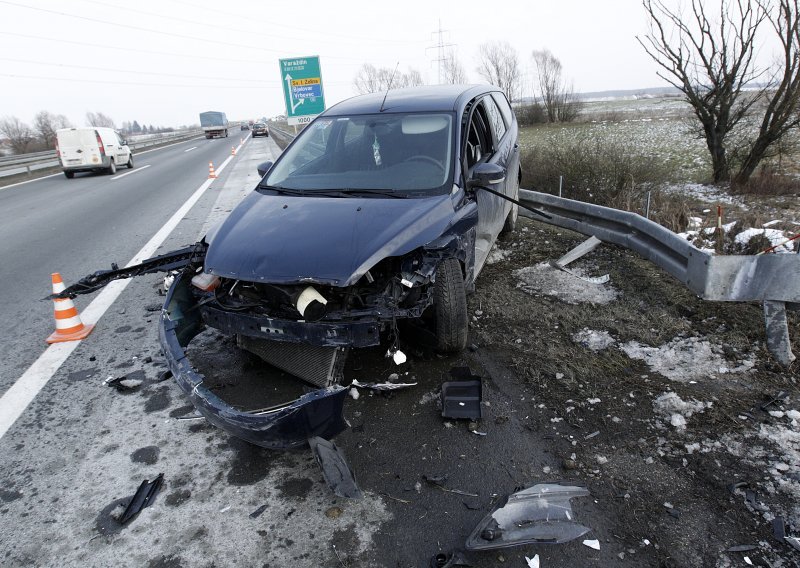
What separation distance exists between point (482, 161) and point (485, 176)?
831 mm

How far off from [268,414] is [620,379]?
2356 mm

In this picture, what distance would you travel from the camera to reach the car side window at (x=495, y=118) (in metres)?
5.72

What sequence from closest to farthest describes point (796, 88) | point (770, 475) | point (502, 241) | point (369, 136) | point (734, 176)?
point (770, 475)
point (369, 136)
point (502, 241)
point (796, 88)
point (734, 176)

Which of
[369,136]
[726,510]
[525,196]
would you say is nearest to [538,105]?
[525,196]

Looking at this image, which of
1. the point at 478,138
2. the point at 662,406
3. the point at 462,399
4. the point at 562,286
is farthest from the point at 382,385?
the point at 478,138

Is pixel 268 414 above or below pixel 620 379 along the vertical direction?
above

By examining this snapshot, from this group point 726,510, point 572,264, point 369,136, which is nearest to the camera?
point 726,510

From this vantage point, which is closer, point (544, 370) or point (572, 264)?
point (544, 370)

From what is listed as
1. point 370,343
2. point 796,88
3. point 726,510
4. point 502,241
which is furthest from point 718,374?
point 796,88

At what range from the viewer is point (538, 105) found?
119 feet

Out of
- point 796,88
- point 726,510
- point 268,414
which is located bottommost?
point 726,510

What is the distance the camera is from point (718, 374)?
351cm

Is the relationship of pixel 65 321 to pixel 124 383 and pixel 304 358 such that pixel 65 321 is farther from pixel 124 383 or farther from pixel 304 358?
pixel 304 358

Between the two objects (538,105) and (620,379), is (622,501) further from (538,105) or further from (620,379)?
(538,105)
